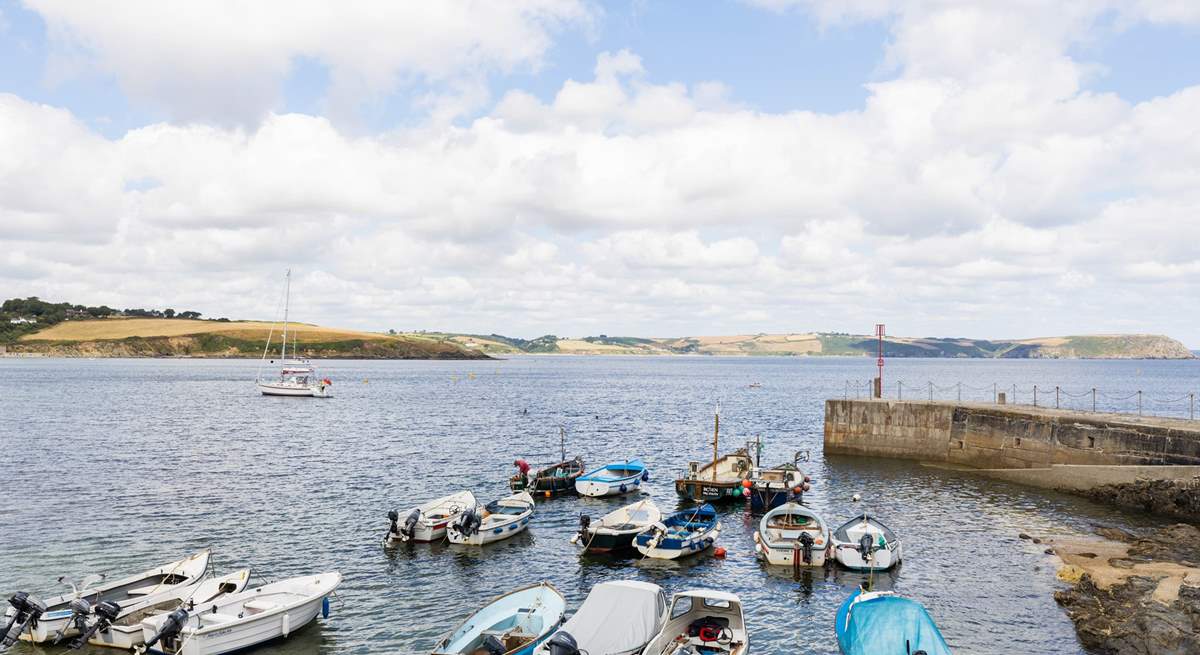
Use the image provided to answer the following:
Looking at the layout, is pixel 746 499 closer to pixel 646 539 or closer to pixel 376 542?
pixel 646 539

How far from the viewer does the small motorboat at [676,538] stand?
104 feet

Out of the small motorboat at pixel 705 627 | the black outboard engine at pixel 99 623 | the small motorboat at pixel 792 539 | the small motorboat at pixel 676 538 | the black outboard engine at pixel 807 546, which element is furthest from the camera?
the small motorboat at pixel 676 538

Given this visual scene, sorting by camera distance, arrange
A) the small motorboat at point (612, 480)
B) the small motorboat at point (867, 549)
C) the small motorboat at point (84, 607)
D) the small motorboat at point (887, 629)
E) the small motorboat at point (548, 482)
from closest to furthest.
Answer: the small motorboat at point (887, 629) → the small motorboat at point (84, 607) → the small motorboat at point (867, 549) → the small motorboat at point (612, 480) → the small motorboat at point (548, 482)

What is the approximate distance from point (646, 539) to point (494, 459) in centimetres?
2944

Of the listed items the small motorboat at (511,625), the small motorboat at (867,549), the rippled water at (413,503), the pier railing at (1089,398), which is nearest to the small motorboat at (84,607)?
the rippled water at (413,503)

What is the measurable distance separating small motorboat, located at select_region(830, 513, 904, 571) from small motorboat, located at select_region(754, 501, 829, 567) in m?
0.69

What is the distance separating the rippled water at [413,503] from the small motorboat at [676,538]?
711mm

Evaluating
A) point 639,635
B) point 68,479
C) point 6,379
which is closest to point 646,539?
point 639,635

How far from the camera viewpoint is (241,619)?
2173 centimetres

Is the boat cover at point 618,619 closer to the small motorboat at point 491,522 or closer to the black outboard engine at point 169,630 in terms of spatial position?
the black outboard engine at point 169,630

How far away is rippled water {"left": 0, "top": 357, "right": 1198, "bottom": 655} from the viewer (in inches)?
1006

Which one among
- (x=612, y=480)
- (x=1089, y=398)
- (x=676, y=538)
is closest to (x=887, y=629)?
(x=676, y=538)

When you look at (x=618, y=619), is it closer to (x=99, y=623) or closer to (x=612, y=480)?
(x=99, y=623)

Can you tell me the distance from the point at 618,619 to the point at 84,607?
53.2ft
